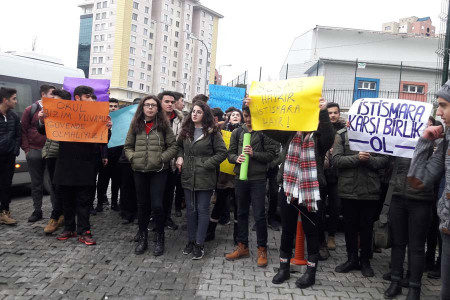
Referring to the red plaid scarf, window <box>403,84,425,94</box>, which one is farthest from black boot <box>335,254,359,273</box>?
window <box>403,84,425,94</box>

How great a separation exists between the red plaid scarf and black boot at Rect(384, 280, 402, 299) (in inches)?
45.5

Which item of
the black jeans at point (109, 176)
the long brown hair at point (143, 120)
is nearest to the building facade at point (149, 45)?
the black jeans at point (109, 176)

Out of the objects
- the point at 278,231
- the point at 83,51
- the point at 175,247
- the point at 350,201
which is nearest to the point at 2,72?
the point at 175,247

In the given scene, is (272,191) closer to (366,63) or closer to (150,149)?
(150,149)

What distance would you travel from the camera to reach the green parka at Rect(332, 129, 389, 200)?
474 cm

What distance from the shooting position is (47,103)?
5727 mm

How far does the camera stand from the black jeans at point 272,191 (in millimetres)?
6957

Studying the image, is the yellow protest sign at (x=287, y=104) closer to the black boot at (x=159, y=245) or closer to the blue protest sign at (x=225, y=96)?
the black boot at (x=159, y=245)

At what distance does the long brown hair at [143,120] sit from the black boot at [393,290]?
11.2 ft

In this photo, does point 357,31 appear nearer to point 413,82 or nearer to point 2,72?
point 413,82

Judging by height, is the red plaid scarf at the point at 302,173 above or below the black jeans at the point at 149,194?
above

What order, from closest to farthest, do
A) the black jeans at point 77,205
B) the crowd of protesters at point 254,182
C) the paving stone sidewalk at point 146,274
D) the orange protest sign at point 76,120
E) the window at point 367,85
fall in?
the paving stone sidewalk at point 146,274
the crowd of protesters at point 254,182
the orange protest sign at point 76,120
the black jeans at point 77,205
the window at point 367,85

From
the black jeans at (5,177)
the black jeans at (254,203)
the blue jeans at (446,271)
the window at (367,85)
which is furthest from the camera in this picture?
the window at (367,85)

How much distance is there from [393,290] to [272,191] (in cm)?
299
